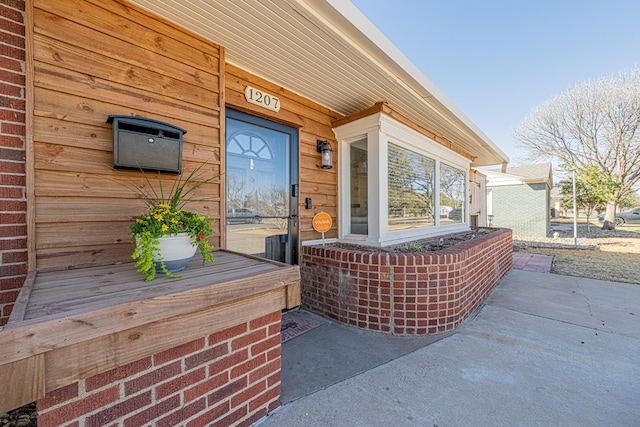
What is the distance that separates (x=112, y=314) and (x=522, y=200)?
13.6 meters

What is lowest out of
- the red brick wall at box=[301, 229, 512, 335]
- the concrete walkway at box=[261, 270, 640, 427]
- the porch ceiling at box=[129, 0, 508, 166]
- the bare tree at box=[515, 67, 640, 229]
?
the concrete walkway at box=[261, 270, 640, 427]

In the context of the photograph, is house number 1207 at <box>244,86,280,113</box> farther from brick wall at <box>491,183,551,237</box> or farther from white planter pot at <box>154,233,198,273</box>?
brick wall at <box>491,183,551,237</box>

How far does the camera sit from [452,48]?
8.52 meters

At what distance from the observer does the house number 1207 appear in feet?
8.54

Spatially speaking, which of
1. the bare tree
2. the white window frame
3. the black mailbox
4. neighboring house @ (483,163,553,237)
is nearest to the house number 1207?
the black mailbox

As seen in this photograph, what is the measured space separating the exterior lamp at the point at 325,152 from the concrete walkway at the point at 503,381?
2008 mm

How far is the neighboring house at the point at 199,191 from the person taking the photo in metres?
1.03

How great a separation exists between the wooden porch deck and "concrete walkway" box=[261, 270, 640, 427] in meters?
0.72

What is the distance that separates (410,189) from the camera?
391 cm

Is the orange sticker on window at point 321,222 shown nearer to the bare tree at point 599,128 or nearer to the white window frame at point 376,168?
the white window frame at point 376,168

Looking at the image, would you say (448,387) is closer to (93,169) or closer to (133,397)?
(133,397)

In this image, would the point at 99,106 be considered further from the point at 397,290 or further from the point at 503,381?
the point at 503,381

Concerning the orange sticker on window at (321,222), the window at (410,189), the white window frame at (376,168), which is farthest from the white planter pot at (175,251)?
the window at (410,189)

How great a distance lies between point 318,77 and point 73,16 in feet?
6.04
